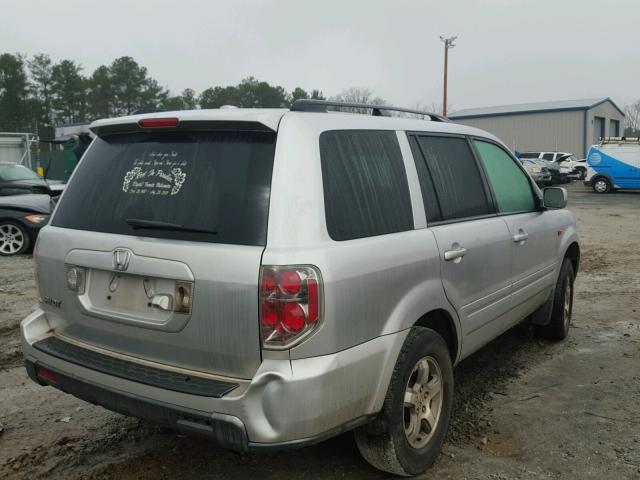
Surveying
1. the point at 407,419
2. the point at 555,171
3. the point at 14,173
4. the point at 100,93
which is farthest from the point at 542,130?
the point at 407,419

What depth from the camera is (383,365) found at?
2.61 m

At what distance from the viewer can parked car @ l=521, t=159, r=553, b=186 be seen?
97.6 feet

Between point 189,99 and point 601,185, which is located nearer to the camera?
point 601,185

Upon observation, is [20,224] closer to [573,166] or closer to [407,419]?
[407,419]

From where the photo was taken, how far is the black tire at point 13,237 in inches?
380

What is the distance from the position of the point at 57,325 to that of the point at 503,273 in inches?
104

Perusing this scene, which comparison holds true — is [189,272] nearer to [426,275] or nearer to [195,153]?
[195,153]

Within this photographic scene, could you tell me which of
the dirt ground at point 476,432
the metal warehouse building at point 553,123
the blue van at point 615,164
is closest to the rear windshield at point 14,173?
the dirt ground at point 476,432

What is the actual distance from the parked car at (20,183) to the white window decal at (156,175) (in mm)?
8947

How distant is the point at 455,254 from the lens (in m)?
3.18

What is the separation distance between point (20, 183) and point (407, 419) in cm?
1041

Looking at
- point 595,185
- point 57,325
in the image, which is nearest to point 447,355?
point 57,325

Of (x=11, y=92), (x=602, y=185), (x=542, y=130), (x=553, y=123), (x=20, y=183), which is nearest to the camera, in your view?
(x=20, y=183)

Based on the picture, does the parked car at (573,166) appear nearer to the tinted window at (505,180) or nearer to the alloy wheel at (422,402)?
the tinted window at (505,180)
